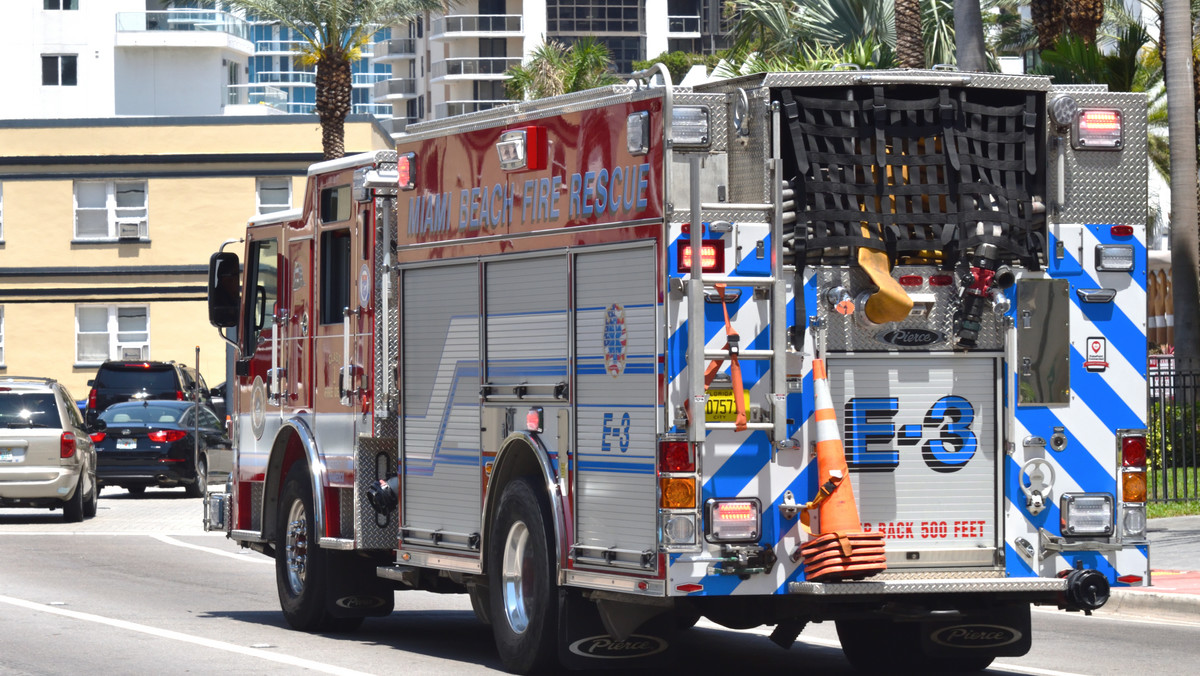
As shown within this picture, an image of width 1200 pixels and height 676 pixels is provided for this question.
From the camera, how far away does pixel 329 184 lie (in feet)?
44.3

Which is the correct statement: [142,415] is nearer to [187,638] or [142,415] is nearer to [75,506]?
[75,506]

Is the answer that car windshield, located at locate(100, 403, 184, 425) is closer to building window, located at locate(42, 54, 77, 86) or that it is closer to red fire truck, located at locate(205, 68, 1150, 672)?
red fire truck, located at locate(205, 68, 1150, 672)

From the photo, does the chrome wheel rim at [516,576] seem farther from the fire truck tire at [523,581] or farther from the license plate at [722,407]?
the license plate at [722,407]

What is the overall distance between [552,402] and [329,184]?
3711 millimetres

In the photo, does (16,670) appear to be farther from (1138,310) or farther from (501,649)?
(1138,310)

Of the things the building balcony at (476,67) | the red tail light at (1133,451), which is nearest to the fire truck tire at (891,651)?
the red tail light at (1133,451)

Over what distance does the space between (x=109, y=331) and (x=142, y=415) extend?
21858 mm

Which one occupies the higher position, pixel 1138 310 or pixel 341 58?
pixel 341 58

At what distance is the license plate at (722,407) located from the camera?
938 centimetres

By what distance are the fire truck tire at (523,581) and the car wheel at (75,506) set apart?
1481 cm

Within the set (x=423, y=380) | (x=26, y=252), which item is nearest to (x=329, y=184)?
(x=423, y=380)

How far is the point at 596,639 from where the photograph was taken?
10359mm

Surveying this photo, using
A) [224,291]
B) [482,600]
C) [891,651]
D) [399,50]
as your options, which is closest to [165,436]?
[224,291]

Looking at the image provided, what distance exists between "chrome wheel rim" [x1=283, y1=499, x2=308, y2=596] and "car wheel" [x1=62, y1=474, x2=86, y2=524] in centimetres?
1164
